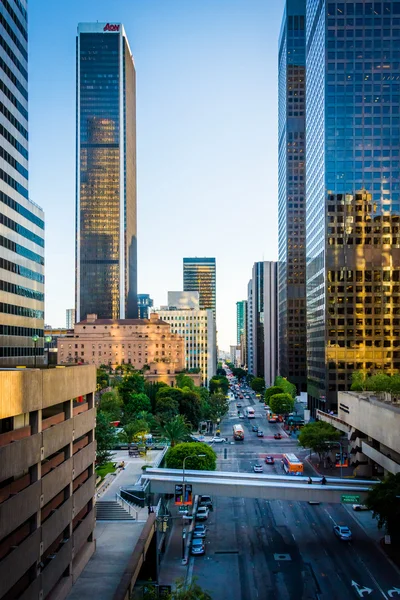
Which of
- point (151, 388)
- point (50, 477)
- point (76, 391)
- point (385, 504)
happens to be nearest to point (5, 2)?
point (76, 391)

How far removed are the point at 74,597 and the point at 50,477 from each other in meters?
9.42

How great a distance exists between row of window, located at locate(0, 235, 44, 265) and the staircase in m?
40.4

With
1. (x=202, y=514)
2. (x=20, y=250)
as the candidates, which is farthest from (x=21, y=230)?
(x=202, y=514)

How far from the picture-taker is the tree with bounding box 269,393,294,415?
157 meters

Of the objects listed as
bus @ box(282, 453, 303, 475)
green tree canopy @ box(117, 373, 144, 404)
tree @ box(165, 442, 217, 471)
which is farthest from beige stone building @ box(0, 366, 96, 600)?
green tree canopy @ box(117, 373, 144, 404)

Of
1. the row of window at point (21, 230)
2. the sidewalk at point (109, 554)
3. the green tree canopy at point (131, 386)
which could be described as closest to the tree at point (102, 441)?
the sidewalk at point (109, 554)

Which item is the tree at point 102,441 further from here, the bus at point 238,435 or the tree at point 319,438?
the bus at point 238,435

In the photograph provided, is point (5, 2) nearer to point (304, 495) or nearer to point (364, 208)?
point (304, 495)

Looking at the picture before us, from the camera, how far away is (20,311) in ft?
291

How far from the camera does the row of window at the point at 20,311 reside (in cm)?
8306

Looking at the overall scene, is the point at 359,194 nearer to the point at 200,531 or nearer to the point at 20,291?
the point at 20,291

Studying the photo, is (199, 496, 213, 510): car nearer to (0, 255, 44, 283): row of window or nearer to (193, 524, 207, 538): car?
(193, 524, 207, 538): car

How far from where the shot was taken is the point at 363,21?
14412cm

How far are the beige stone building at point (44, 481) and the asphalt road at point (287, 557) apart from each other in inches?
514
